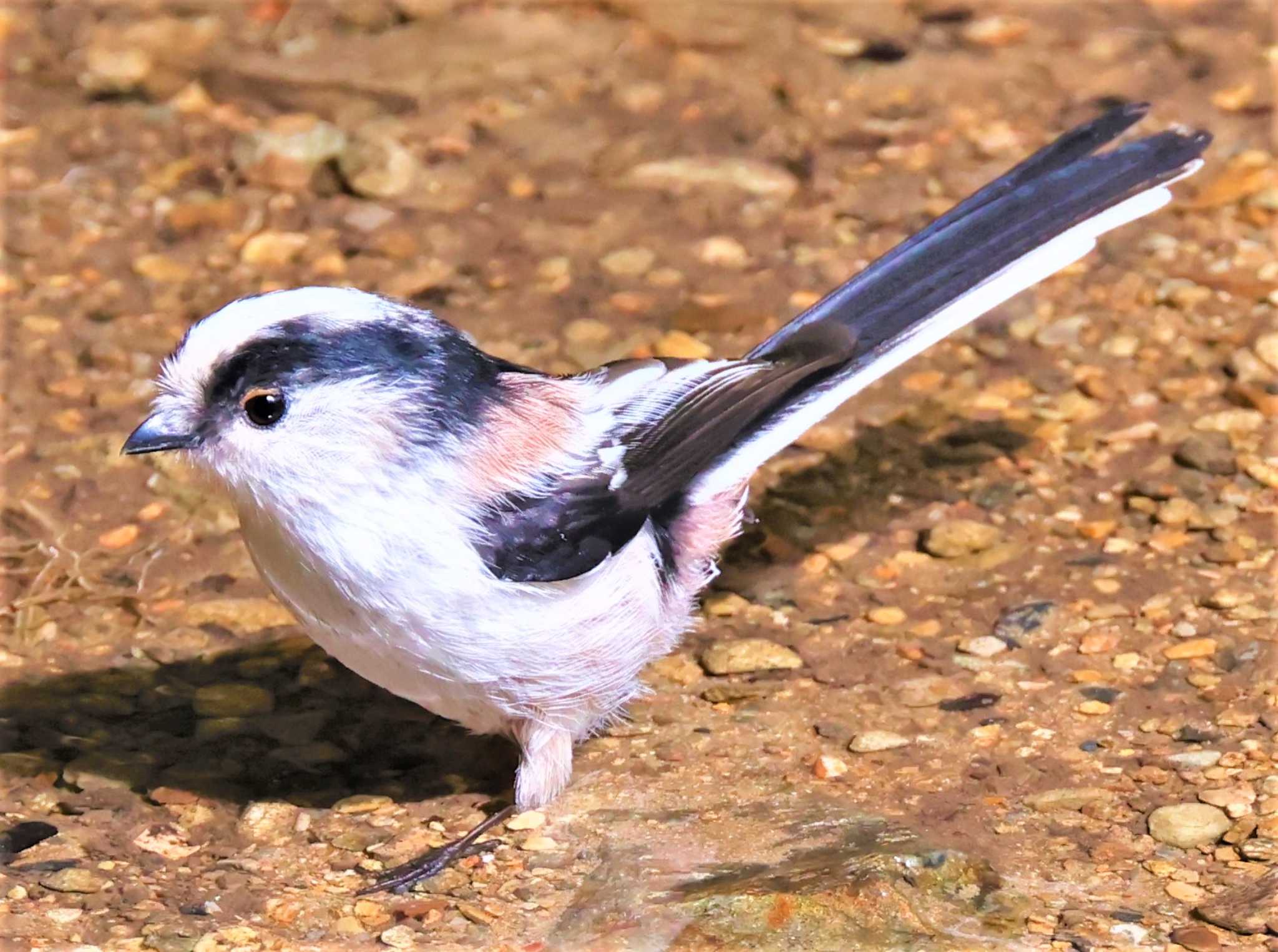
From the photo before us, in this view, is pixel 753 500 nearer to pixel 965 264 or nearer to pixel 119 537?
pixel 965 264

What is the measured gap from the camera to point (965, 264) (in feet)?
15.5

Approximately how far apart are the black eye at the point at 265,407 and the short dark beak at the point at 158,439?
6.2 inches

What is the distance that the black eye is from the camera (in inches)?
151

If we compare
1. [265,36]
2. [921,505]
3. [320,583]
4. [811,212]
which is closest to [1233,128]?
[811,212]

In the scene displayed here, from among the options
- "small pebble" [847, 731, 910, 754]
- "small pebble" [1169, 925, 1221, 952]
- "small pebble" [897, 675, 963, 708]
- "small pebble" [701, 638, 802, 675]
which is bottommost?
"small pebble" [1169, 925, 1221, 952]

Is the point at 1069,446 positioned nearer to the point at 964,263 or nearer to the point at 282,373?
the point at 964,263

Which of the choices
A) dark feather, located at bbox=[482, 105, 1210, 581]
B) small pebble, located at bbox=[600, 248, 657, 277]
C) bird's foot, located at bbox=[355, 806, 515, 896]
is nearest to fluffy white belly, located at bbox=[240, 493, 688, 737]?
dark feather, located at bbox=[482, 105, 1210, 581]

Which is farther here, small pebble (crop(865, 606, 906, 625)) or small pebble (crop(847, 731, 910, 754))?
small pebble (crop(865, 606, 906, 625))

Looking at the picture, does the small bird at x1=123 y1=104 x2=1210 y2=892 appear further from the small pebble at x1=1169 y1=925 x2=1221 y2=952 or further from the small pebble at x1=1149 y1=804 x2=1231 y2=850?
the small pebble at x1=1169 y1=925 x2=1221 y2=952

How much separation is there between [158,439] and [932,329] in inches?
81.4

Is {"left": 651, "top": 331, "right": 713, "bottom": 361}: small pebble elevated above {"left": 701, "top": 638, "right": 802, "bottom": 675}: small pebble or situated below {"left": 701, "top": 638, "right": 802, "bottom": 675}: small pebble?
above

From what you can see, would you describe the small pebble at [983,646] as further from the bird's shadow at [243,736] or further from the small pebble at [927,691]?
the bird's shadow at [243,736]

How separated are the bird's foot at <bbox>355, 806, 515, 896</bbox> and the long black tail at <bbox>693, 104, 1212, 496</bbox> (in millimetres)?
1130

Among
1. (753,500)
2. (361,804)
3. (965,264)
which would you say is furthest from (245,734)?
(965,264)
